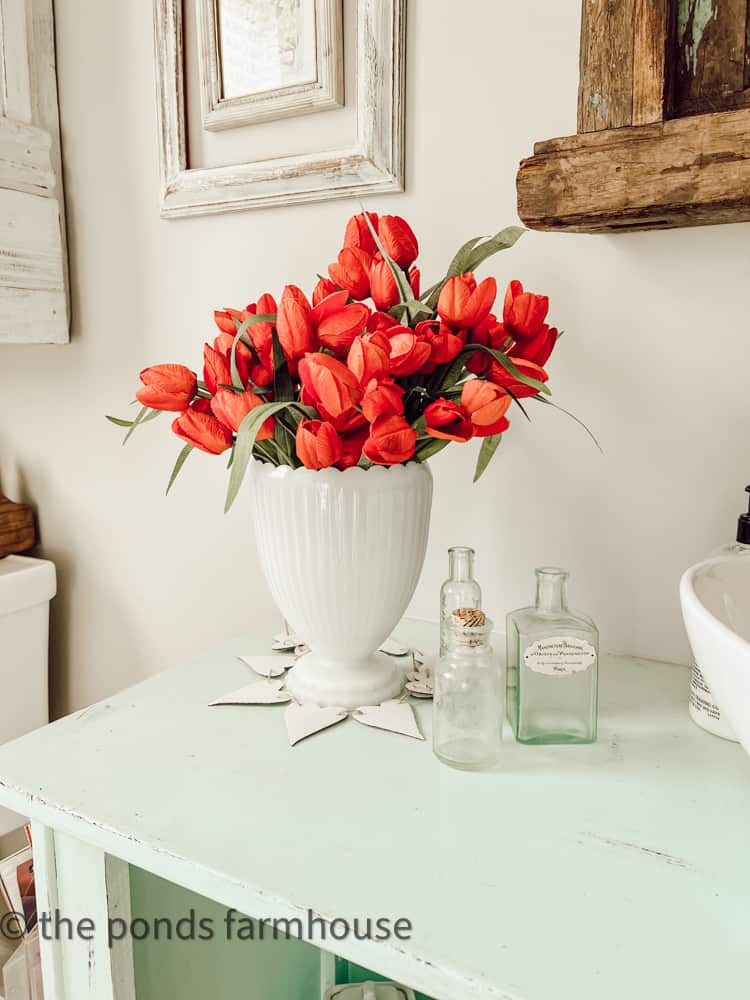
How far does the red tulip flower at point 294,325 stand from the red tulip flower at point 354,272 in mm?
70

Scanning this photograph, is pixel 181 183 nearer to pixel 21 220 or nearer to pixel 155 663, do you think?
pixel 21 220

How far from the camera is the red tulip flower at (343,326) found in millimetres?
645

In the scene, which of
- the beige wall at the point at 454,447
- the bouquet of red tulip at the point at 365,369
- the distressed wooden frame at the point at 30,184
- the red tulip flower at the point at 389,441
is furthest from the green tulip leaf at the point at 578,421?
the distressed wooden frame at the point at 30,184

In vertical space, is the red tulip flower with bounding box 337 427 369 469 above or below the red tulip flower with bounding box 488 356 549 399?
below

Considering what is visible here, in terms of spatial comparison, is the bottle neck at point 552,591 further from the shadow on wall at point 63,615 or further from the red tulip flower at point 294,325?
the shadow on wall at point 63,615

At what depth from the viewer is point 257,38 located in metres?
0.99

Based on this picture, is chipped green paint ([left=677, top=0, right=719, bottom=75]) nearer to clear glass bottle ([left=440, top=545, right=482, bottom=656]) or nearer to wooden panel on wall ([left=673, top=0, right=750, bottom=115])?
wooden panel on wall ([left=673, top=0, right=750, bottom=115])

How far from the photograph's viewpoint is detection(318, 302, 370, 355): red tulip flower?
0.64m

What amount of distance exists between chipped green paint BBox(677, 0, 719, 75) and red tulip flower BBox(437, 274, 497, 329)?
29 cm

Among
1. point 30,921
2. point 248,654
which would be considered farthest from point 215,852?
point 30,921

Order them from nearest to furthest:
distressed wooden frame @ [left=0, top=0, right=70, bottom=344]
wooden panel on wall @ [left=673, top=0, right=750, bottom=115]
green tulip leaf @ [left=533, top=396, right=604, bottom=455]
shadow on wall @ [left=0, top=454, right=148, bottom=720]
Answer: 1. wooden panel on wall @ [left=673, top=0, right=750, bottom=115]
2. green tulip leaf @ [left=533, top=396, right=604, bottom=455]
3. distressed wooden frame @ [left=0, top=0, right=70, bottom=344]
4. shadow on wall @ [left=0, top=454, right=148, bottom=720]

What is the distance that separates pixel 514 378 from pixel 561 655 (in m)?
0.23

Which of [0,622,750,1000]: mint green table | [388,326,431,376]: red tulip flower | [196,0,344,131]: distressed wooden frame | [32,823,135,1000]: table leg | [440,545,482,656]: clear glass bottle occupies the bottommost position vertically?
[32,823,135,1000]: table leg

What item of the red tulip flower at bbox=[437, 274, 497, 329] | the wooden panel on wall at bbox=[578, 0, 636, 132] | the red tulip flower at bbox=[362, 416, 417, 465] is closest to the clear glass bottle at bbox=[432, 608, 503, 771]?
the red tulip flower at bbox=[362, 416, 417, 465]
